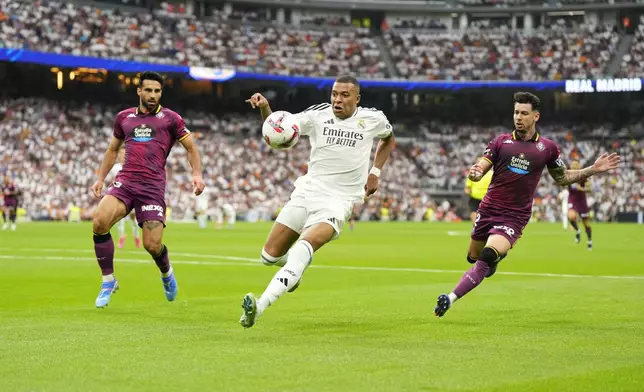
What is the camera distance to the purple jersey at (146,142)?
13.0 m

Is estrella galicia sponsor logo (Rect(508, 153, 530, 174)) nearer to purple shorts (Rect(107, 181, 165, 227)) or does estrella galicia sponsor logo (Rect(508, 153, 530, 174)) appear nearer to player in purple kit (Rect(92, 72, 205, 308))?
player in purple kit (Rect(92, 72, 205, 308))

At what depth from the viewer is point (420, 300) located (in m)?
14.2

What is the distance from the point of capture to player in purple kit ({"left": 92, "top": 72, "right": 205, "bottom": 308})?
507 inches

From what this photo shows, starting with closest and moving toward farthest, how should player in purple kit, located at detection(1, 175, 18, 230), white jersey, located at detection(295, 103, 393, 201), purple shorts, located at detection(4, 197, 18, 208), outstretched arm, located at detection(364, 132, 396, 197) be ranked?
1. white jersey, located at detection(295, 103, 393, 201)
2. outstretched arm, located at detection(364, 132, 396, 197)
3. player in purple kit, located at detection(1, 175, 18, 230)
4. purple shorts, located at detection(4, 197, 18, 208)

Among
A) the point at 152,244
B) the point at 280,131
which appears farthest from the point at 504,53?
the point at 280,131

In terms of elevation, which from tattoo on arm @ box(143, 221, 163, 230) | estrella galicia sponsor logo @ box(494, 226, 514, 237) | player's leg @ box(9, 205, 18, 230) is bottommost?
player's leg @ box(9, 205, 18, 230)

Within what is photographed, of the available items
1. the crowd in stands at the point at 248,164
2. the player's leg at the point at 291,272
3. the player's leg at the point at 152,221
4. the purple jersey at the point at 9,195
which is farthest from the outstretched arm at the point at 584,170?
the crowd in stands at the point at 248,164

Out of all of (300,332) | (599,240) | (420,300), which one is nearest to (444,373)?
(300,332)

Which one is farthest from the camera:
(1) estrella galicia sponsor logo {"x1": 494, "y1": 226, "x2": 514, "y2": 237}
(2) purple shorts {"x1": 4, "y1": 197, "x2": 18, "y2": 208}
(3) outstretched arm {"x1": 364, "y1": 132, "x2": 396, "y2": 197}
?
(2) purple shorts {"x1": 4, "y1": 197, "x2": 18, "y2": 208}

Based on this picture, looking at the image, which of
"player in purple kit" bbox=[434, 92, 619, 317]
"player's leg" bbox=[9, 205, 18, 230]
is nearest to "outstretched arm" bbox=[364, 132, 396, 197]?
"player in purple kit" bbox=[434, 92, 619, 317]

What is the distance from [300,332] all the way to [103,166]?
4.58m

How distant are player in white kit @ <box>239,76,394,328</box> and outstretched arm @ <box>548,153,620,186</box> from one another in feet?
8.21

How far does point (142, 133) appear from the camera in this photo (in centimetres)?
1305

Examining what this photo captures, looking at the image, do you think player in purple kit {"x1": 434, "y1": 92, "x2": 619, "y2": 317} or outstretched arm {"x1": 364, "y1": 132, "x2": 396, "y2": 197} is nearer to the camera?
outstretched arm {"x1": 364, "y1": 132, "x2": 396, "y2": 197}
